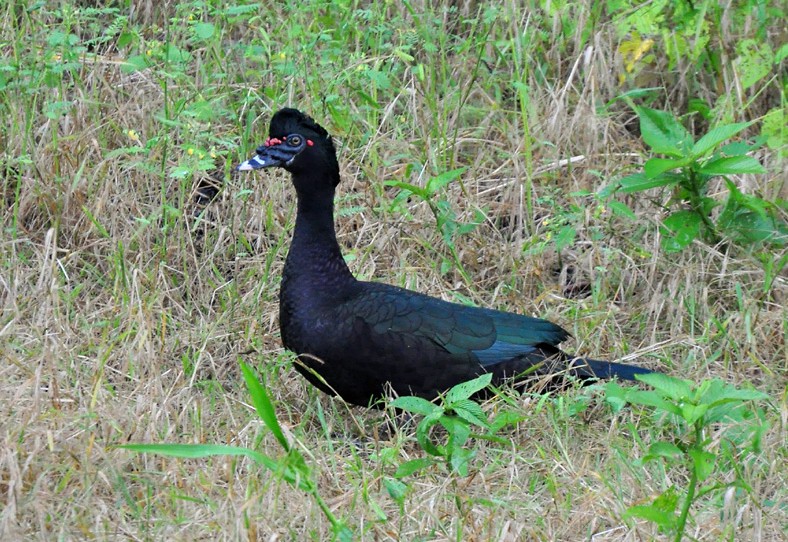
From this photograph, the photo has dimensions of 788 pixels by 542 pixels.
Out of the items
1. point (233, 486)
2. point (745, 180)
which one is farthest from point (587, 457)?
point (745, 180)

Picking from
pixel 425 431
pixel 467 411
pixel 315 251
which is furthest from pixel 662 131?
pixel 425 431

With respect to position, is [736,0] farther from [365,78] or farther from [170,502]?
[170,502]

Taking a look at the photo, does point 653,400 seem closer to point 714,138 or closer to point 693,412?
point 693,412

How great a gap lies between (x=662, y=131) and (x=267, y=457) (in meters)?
2.31

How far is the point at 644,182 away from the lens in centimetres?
457

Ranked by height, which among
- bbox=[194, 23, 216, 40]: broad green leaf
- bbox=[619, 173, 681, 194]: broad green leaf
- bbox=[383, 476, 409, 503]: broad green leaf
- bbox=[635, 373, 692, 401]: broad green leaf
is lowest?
bbox=[383, 476, 409, 503]: broad green leaf

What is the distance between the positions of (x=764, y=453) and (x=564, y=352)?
0.94 metres

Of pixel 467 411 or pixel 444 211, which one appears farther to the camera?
pixel 444 211

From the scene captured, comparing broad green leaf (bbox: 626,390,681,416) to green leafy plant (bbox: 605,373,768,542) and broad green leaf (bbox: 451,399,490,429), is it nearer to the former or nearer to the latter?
green leafy plant (bbox: 605,373,768,542)

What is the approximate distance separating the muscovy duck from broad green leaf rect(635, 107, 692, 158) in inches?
33.5

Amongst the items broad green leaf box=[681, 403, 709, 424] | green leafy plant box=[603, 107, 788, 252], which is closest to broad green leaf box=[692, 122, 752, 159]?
green leafy plant box=[603, 107, 788, 252]

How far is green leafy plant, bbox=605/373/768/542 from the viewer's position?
3.04 meters

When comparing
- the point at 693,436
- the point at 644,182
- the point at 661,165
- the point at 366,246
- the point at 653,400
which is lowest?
the point at 693,436

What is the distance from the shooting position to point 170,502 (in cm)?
327
